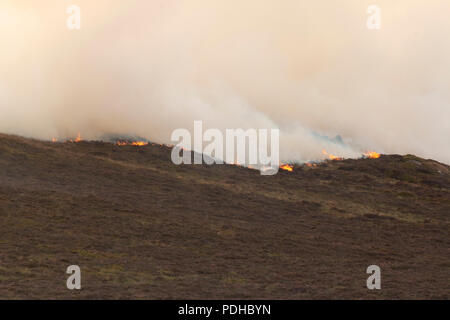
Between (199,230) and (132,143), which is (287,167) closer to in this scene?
(132,143)

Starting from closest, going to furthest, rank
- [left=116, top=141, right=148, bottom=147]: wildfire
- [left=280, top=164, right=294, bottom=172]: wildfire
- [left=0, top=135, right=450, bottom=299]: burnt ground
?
[left=0, top=135, right=450, bottom=299]: burnt ground → [left=116, top=141, right=148, bottom=147]: wildfire → [left=280, top=164, right=294, bottom=172]: wildfire

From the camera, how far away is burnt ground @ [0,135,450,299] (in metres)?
23.4

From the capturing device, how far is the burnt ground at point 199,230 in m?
23.4

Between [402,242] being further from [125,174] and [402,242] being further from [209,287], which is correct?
[125,174]

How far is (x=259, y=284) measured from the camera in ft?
78.9

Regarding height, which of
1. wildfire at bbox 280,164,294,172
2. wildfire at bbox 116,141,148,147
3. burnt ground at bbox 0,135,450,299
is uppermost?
wildfire at bbox 116,141,148,147

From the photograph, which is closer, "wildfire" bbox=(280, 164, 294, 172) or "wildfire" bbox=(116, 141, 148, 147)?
"wildfire" bbox=(116, 141, 148, 147)

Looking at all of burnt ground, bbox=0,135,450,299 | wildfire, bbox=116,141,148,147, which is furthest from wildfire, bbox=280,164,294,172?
wildfire, bbox=116,141,148,147

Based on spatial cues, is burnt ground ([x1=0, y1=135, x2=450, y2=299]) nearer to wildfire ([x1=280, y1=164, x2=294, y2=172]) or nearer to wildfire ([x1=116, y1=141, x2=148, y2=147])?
wildfire ([x1=116, y1=141, x2=148, y2=147])

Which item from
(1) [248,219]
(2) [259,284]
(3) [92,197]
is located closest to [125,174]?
(3) [92,197]

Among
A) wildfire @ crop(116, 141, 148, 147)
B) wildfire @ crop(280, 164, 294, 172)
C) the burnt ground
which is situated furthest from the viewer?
wildfire @ crop(280, 164, 294, 172)

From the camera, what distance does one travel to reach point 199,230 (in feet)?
116

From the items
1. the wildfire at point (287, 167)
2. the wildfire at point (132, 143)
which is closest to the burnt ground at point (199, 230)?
the wildfire at point (132, 143)
